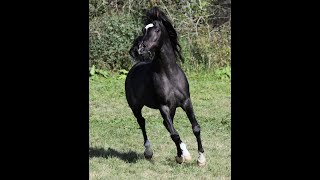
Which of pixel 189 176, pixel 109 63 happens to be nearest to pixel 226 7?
pixel 109 63

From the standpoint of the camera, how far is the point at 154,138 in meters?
8.27

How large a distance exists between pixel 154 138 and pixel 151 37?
90.2 inches

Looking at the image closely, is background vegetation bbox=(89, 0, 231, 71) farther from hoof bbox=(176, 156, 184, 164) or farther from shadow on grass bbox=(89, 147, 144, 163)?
hoof bbox=(176, 156, 184, 164)

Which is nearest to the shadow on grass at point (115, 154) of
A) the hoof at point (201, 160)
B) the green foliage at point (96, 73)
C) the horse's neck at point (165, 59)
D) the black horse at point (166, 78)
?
the black horse at point (166, 78)

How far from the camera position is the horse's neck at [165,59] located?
21.8 ft

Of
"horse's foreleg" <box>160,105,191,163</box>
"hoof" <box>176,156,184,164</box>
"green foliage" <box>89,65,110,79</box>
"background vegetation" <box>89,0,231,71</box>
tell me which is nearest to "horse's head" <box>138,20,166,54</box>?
"horse's foreleg" <box>160,105,191,163</box>

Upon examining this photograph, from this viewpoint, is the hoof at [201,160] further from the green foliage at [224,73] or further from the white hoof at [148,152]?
the green foliage at [224,73]

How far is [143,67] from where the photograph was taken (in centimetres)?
715

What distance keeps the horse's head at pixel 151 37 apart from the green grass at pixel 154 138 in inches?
56.4

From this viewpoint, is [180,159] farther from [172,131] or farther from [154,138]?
[154,138]

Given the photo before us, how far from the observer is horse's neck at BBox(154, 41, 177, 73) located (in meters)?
6.65
